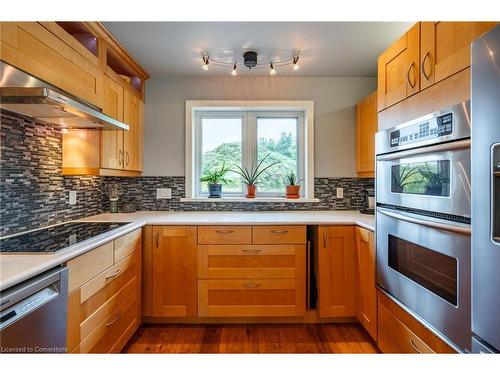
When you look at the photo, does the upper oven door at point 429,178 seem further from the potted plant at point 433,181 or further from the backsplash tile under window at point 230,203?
the backsplash tile under window at point 230,203

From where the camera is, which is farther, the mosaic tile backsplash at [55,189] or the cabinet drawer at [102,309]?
the mosaic tile backsplash at [55,189]

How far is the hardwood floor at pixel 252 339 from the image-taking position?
1816 mm

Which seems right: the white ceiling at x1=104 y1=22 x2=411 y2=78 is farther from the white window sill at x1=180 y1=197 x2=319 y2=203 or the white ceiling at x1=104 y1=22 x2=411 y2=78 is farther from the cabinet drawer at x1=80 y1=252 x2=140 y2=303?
the cabinet drawer at x1=80 y1=252 x2=140 y2=303

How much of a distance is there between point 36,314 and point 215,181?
Answer: 1.84 meters

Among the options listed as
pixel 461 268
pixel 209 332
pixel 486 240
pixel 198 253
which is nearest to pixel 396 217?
pixel 461 268

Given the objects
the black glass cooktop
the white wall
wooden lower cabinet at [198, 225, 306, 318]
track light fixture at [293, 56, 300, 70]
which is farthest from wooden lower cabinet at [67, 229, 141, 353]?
track light fixture at [293, 56, 300, 70]

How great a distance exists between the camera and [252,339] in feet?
6.32

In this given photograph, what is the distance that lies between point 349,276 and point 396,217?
840mm

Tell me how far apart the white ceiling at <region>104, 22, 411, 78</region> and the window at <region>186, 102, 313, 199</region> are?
1.53 feet

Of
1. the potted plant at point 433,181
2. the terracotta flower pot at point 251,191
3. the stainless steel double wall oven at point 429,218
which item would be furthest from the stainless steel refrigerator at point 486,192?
the terracotta flower pot at point 251,191

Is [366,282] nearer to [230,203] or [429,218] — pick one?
[429,218]

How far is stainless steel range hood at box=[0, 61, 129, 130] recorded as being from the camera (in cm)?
114

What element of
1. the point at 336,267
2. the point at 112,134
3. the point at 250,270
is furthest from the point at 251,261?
A: the point at 112,134

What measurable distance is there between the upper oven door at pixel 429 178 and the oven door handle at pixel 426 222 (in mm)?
49
